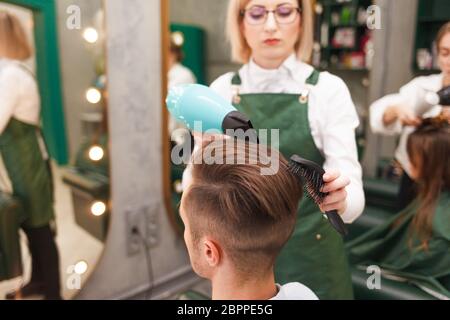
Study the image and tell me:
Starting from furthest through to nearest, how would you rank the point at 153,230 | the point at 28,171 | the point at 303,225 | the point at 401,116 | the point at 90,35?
1. the point at 153,230
2. the point at 90,35
3. the point at 28,171
4. the point at 401,116
5. the point at 303,225

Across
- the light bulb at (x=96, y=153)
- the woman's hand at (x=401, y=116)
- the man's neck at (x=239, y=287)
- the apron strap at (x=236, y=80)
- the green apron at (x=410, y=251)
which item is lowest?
the green apron at (x=410, y=251)

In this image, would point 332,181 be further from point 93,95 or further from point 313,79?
point 93,95

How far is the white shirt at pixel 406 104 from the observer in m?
0.87

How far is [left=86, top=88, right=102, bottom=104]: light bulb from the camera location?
1.47 meters

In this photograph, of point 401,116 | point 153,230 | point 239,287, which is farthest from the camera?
point 153,230

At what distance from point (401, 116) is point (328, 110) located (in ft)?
0.84

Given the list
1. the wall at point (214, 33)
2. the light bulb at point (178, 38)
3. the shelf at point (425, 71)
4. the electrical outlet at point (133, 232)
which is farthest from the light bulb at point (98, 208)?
the shelf at point (425, 71)

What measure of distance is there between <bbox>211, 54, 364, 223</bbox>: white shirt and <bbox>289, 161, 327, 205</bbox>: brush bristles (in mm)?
148

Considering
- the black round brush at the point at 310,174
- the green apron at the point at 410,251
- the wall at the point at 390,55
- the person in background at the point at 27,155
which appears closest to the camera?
the black round brush at the point at 310,174

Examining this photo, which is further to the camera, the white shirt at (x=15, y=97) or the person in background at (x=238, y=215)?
the white shirt at (x=15, y=97)

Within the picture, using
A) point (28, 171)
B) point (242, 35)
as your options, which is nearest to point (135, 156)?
point (28, 171)

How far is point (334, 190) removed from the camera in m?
0.67

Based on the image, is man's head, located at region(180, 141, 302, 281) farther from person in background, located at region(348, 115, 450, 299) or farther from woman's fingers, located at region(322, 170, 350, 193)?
person in background, located at region(348, 115, 450, 299)

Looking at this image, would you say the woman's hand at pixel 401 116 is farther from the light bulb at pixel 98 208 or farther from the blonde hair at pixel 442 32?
the light bulb at pixel 98 208
